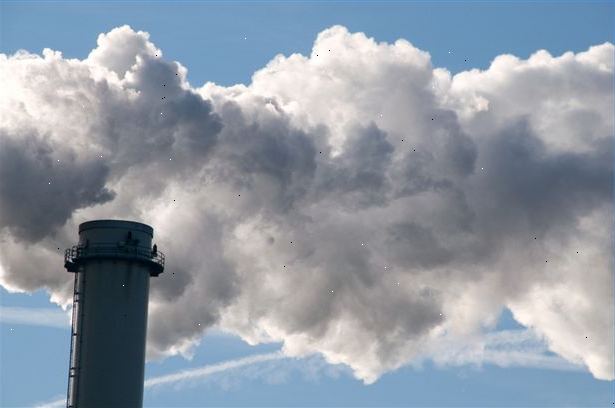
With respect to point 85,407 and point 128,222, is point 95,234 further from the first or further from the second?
point 85,407

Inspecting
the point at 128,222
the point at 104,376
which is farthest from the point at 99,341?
the point at 128,222

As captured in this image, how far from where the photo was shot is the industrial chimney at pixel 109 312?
79062 millimetres

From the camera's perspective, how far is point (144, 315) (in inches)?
3216

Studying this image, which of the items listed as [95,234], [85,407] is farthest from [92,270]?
[85,407]

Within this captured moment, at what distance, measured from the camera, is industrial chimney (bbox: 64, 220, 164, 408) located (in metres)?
79.1

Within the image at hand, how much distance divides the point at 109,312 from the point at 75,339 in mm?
2754

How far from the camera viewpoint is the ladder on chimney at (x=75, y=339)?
79.6m

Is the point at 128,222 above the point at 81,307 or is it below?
above

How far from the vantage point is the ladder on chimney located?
79.6 meters

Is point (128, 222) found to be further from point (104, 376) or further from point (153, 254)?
point (104, 376)

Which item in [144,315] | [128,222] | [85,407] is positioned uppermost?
[128,222]

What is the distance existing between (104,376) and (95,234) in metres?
8.78

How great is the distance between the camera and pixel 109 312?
80062mm

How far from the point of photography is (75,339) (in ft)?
264
